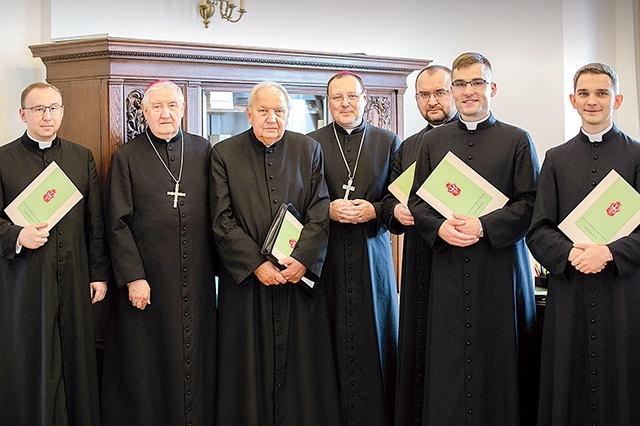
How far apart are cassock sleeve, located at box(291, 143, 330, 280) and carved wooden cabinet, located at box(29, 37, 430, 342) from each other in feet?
4.04

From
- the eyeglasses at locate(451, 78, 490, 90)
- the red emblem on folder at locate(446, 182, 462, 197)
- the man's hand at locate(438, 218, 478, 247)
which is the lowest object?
the man's hand at locate(438, 218, 478, 247)

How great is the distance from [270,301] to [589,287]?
5.28ft

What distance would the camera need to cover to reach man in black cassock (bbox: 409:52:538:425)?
3.79m

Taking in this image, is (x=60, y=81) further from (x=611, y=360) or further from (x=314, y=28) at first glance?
(x=611, y=360)

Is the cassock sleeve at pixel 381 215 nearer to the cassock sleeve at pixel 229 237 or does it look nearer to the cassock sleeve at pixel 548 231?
the cassock sleeve at pixel 229 237

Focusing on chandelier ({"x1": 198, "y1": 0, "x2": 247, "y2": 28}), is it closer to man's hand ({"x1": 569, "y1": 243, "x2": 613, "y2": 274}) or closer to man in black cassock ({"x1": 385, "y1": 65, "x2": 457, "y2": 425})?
man in black cassock ({"x1": 385, "y1": 65, "x2": 457, "y2": 425})

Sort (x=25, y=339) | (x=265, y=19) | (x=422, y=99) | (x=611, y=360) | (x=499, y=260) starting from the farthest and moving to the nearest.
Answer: (x=265, y=19), (x=422, y=99), (x=25, y=339), (x=499, y=260), (x=611, y=360)

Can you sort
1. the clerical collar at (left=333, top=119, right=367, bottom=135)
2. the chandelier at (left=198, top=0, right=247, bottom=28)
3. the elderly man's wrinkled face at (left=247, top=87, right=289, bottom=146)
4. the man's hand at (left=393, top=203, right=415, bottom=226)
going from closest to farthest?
the man's hand at (left=393, top=203, right=415, bottom=226) < the elderly man's wrinkled face at (left=247, top=87, right=289, bottom=146) < the clerical collar at (left=333, top=119, right=367, bottom=135) < the chandelier at (left=198, top=0, right=247, bottom=28)

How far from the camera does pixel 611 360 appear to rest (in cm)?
348

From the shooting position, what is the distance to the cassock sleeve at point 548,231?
11.5ft

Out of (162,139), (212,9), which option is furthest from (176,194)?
(212,9)

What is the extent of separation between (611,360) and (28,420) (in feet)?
9.45

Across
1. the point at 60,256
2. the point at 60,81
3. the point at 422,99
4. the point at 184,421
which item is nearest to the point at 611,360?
the point at 422,99

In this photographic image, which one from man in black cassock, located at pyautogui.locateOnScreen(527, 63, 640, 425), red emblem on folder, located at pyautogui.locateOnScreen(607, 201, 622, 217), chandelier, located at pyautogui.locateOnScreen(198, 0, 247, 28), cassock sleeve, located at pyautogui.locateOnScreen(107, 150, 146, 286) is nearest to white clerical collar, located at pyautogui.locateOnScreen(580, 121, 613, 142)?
man in black cassock, located at pyautogui.locateOnScreen(527, 63, 640, 425)
